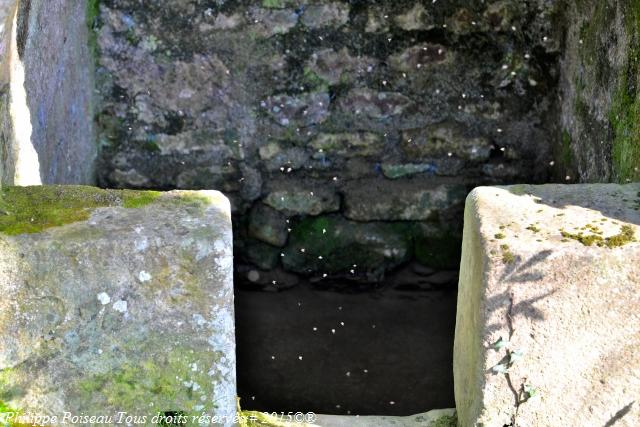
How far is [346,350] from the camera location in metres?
3.96

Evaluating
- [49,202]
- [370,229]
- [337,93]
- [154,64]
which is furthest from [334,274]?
[49,202]

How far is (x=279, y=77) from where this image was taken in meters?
3.89

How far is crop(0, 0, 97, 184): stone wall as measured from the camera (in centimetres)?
267

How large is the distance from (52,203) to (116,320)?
1.32 ft

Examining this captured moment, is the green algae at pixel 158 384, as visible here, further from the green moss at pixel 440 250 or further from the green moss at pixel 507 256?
the green moss at pixel 440 250

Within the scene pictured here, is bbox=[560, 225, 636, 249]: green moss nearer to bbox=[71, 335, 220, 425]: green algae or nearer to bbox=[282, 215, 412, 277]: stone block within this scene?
bbox=[71, 335, 220, 425]: green algae

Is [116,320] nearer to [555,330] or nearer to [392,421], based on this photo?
[392,421]

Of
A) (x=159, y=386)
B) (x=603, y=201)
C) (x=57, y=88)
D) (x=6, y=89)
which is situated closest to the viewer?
(x=159, y=386)

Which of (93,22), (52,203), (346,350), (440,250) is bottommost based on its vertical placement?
(346,350)

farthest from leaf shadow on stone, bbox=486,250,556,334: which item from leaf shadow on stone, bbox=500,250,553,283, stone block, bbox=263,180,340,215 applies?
stone block, bbox=263,180,340,215

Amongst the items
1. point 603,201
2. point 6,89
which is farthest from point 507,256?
point 6,89

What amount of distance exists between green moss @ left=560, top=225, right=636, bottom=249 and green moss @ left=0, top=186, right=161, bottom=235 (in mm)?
1088

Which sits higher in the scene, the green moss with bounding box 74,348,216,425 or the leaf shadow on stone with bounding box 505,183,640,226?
the leaf shadow on stone with bounding box 505,183,640,226

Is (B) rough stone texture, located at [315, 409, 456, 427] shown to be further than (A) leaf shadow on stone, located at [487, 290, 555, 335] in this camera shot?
Yes
